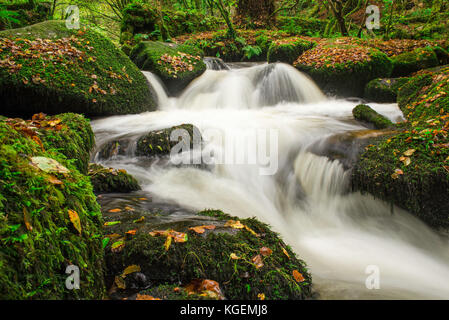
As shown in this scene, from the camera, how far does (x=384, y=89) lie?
25.8ft

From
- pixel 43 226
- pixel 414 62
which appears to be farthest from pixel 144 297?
pixel 414 62

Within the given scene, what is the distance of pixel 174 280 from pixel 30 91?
607 centimetres

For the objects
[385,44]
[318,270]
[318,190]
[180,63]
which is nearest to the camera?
[318,270]

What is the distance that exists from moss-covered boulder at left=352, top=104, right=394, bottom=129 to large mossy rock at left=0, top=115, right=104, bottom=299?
5.72 metres

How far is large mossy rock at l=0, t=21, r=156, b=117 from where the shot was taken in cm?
571

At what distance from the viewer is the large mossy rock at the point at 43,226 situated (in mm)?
1044

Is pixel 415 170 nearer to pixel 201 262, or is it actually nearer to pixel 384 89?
pixel 201 262

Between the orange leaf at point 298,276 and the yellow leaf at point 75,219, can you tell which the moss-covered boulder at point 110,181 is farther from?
the orange leaf at point 298,276

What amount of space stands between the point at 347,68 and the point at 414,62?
229 cm

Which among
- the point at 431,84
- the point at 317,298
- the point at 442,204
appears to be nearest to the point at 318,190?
the point at 442,204

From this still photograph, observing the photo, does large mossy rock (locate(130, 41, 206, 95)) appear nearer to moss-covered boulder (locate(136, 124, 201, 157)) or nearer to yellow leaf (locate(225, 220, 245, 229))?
moss-covered boulder (locate(136, 124, 201, 157))

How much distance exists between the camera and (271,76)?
9398 mm

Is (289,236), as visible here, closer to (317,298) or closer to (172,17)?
(317,298)

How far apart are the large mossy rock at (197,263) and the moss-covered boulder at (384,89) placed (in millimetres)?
7616
